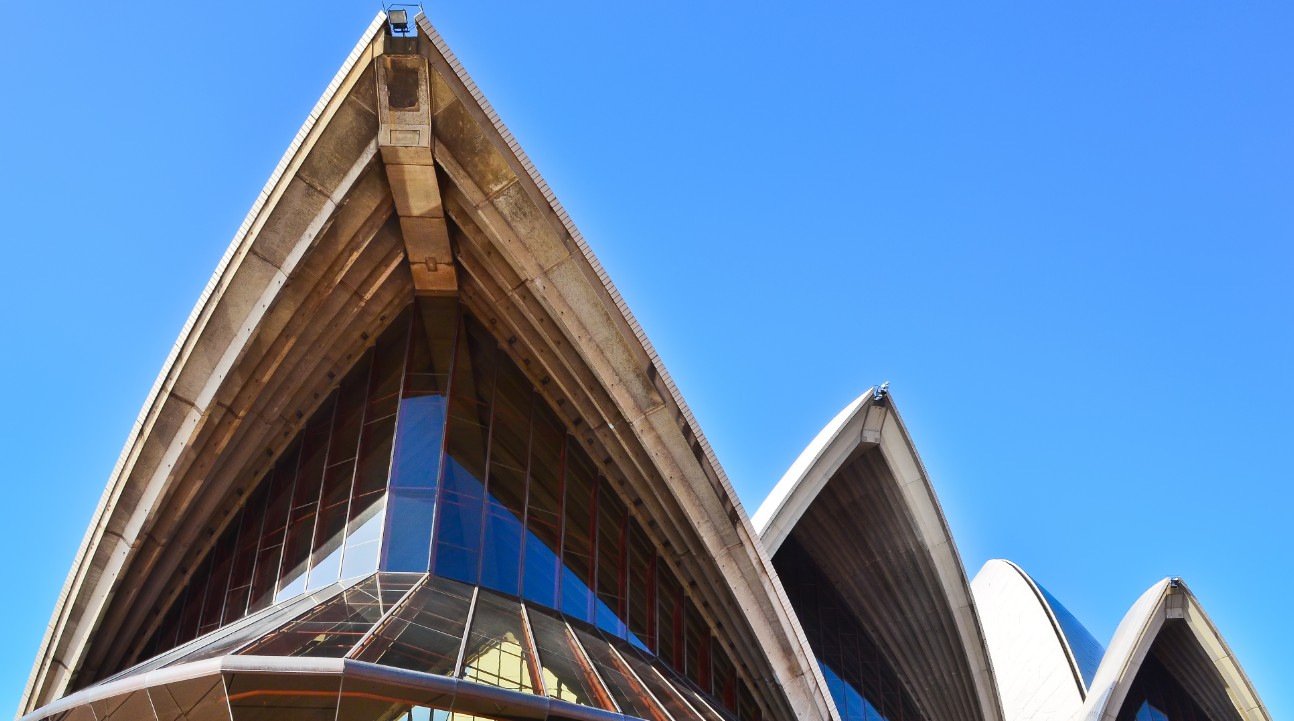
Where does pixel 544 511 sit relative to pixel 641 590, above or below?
above

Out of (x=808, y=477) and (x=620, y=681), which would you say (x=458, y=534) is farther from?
(x=808, y=477)

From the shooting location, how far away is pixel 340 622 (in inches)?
625

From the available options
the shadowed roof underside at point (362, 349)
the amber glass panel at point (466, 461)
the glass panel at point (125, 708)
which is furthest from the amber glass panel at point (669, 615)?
the glass panel at point (125, 708)

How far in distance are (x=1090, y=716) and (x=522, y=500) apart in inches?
693

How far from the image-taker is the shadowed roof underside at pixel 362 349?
1992 centimetres

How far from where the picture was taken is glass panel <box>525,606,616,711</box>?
15.6 metres

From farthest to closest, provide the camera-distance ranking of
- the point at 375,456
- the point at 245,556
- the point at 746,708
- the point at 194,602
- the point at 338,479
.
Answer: the point at 746,708 → the point at 194,602 → the point at 245,556 → the point at 338,479 → the point at 375,456

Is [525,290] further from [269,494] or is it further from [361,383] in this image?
[269,494]

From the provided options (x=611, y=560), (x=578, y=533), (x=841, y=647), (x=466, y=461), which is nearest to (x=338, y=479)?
(x=466, y=461)

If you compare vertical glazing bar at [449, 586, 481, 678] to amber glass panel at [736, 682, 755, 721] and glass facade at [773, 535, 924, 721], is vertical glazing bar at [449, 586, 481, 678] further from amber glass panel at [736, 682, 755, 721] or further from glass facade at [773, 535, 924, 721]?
glass facade at [773, 535, 924, 721]

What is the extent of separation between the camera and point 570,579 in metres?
20.7

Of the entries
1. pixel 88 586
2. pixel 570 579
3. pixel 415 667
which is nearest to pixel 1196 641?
pixel 570 579

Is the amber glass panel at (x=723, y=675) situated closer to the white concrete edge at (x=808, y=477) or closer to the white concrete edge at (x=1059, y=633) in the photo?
the white concrete edge at (x=808, y=477)

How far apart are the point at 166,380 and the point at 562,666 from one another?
8853 millimetres
